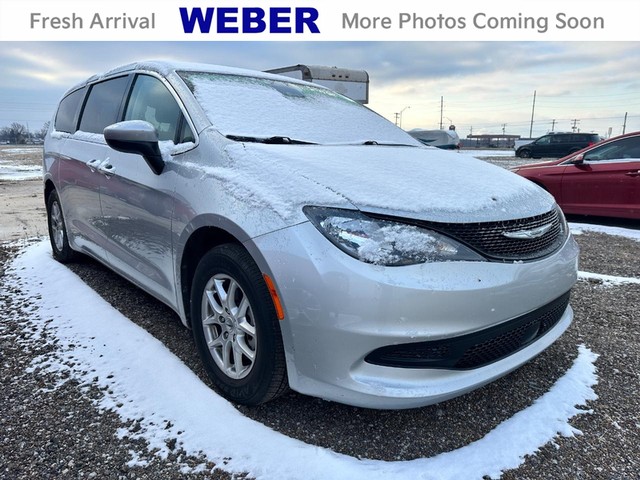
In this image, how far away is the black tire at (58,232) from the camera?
13.8 feet

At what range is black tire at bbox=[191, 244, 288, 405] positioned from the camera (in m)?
1.87

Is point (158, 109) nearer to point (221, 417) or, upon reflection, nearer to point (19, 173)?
point (221, 417)

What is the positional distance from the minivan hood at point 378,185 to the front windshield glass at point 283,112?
0.87ft

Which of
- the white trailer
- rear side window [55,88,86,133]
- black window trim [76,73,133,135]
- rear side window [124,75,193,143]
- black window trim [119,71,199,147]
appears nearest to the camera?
black window trim [119,71,199,147]

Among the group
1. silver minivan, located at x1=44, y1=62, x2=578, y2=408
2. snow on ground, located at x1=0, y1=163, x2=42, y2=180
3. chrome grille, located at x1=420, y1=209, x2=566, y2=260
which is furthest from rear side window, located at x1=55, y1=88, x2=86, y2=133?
snow on ground, located at x1=0, y1=163, x2=42, y2=180

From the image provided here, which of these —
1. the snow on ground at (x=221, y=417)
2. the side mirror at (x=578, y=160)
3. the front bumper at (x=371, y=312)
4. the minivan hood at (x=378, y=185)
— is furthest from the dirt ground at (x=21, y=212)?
the side mirror at (x=578, y=160)

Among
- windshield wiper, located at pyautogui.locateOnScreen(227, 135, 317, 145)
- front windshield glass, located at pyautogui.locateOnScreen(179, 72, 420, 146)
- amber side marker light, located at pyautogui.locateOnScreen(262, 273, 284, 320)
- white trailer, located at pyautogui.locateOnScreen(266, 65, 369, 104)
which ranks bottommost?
amber side marker light, located at pyautogui.locateOnScreen(262, 273, 284, 320)

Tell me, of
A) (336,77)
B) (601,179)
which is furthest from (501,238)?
(336,77)

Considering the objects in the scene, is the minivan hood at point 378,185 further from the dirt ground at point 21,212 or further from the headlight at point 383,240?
the dirt ground at point 21,212

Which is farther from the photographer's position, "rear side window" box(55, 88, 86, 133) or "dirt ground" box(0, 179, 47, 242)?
"dirt ground" box(0, 179, 47, 242)

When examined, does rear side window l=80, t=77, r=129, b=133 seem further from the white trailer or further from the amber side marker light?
the white trailer

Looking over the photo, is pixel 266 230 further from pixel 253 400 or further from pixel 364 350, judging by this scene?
pixel 253 400

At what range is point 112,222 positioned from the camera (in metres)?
3.07

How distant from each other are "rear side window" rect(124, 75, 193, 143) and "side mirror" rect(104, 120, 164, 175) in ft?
0.52
